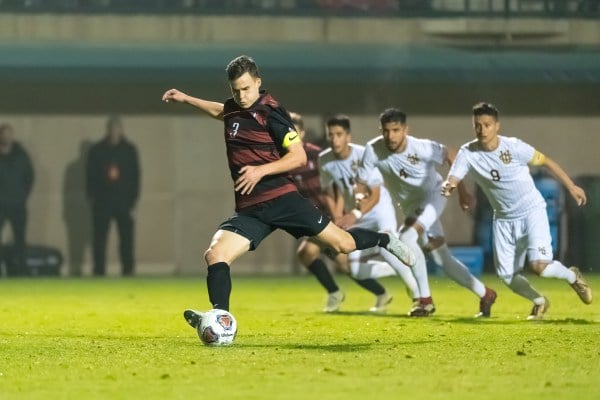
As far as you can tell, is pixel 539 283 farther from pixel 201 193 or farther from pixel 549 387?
pixel 549 387

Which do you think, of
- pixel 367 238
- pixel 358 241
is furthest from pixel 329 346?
pixel 367 238

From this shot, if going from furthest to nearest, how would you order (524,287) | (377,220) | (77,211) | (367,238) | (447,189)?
1. (77,211)
2. (377,220)
3. (524,287)
4. (447,189)
5. (367,238)

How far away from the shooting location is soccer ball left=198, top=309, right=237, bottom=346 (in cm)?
998

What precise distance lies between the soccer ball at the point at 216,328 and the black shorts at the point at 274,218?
551 millimetres

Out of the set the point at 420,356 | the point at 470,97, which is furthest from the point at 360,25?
the point at 420,356

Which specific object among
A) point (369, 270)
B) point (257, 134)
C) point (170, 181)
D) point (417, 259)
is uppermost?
point (257, 134)

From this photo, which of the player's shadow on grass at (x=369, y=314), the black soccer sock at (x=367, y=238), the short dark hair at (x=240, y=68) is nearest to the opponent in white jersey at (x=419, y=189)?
the player's shadow on grass at (x=369, y=314)

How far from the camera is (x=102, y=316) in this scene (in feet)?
45.3

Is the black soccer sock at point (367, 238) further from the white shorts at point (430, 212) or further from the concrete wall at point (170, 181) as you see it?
the concrete wall at point (170, 181)

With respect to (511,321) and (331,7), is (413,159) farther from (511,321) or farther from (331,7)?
(331,7)

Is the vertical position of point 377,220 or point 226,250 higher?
point 226,250

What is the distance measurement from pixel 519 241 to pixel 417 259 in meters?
0.98

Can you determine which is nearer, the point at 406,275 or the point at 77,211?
the point at 406,275

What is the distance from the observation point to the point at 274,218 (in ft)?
34.0
